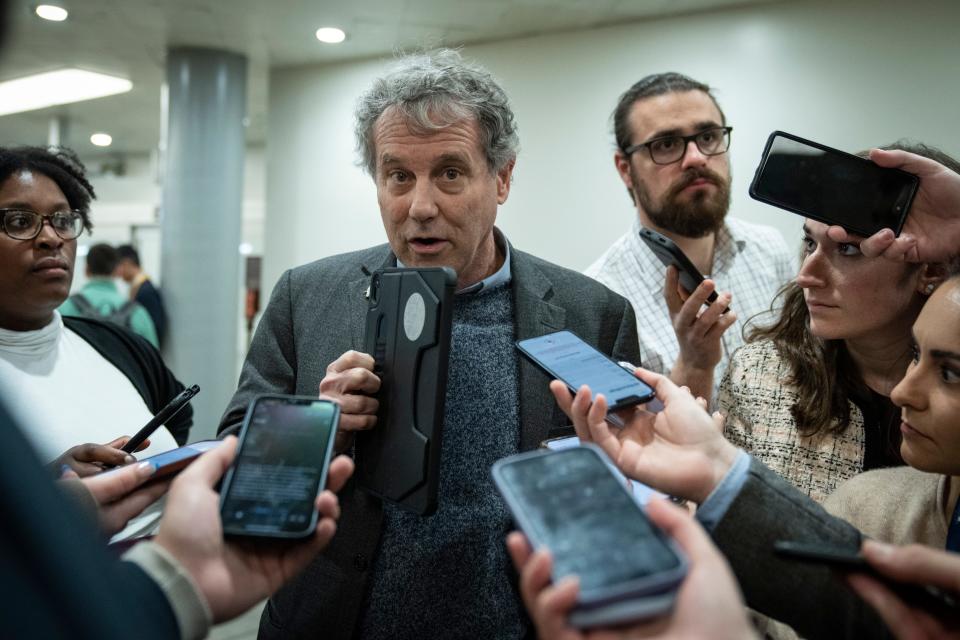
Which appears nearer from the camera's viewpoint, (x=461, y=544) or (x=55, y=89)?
(x=461, y=544)

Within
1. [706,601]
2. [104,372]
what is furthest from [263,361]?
[706,601]

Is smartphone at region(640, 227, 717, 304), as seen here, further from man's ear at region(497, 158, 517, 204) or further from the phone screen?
the phone screen

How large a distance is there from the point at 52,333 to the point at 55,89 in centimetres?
607

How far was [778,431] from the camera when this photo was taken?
164cm

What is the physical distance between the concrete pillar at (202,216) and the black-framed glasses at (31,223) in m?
3.55

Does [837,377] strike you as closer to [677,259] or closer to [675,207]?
[677,259]

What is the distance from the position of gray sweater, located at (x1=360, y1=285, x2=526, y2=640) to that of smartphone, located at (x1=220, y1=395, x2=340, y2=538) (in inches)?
19.1

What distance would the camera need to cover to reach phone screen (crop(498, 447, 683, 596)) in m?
0.72

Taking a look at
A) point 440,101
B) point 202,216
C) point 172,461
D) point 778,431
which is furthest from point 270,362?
point 202,216

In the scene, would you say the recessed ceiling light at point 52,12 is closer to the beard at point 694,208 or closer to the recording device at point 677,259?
the beard at point 694,208

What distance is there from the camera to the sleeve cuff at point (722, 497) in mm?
1034

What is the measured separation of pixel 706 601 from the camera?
0.70 metres

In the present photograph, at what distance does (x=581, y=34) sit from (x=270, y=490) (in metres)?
4.63

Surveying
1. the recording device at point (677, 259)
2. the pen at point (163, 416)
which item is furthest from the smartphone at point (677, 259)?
the pen at point (163, 416)
